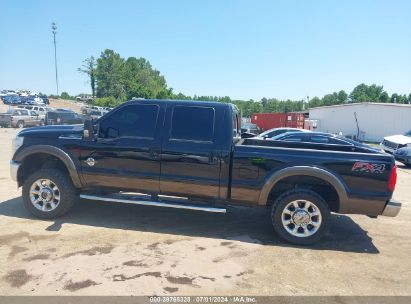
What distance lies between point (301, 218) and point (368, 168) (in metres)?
1.14

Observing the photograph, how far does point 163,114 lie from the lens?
5441 millimetres

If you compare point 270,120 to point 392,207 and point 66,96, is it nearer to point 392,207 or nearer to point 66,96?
point 392,207

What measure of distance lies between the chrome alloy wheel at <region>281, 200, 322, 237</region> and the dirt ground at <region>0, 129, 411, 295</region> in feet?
0.83

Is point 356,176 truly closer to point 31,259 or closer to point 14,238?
point 31,259

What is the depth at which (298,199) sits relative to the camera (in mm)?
5000

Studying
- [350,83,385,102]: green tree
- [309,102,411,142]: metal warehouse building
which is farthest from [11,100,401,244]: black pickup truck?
[350,83,385,102]: green tree

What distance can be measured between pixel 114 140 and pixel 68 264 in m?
2.03

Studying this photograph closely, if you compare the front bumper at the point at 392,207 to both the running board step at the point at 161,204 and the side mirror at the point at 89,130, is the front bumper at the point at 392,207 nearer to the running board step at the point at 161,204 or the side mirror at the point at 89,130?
the running board step at the point at 161,204

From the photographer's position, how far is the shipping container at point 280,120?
2881 centimetres

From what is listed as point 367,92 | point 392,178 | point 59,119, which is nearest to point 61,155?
point 392,178

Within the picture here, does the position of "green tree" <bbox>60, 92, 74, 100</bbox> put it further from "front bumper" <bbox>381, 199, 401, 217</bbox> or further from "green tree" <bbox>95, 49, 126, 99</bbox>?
"front bumper" <bbox>381, 199, 401, 217</bbox>

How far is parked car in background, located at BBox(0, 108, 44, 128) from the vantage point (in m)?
28.8

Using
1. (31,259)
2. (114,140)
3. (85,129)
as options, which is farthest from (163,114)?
(31,259)

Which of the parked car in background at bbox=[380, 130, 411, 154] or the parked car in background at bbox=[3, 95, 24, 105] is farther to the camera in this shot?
the parked car in background at bbox=[3, 95, 24, 105]
